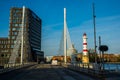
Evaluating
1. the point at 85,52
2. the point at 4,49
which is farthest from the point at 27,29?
the point at 85,52

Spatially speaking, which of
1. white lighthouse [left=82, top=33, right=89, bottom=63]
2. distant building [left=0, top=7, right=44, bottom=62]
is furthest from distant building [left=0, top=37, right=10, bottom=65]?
white lighthouse [left=82, top=33, right=89, bottom=63]

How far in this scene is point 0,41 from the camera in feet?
496

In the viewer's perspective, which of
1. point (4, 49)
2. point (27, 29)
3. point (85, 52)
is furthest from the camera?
point (27, 29)

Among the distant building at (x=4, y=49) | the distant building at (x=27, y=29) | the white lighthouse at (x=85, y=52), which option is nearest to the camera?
the white lighthouse at (x=85, y=52)

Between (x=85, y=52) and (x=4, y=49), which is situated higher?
(x=4, y=49)

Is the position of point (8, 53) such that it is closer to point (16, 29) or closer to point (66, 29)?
point (16, 29)

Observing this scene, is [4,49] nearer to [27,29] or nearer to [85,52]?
Result: [27,29]

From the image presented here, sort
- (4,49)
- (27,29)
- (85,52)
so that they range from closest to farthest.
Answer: (85,52) → (4,49) → (27,29)

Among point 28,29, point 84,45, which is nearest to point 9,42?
point 28,29

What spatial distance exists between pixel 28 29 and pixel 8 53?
20.7 meters

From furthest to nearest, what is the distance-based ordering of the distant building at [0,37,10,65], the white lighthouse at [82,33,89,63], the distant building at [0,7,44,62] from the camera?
the distant building at [0,7,44,62]
the distant building at [0,37,10,65]
the white lighthouse at [82,33,89,63]

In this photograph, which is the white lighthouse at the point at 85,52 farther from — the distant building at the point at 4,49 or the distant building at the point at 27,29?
the distant building at the point at 4,49

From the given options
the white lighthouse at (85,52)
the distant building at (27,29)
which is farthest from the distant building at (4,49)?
the white lighthouse at (85,52)

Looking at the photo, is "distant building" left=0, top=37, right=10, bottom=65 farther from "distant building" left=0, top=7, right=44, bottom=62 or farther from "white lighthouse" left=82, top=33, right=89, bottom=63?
"white lighthouse" left=82, top=33, right=89, bottom=63
